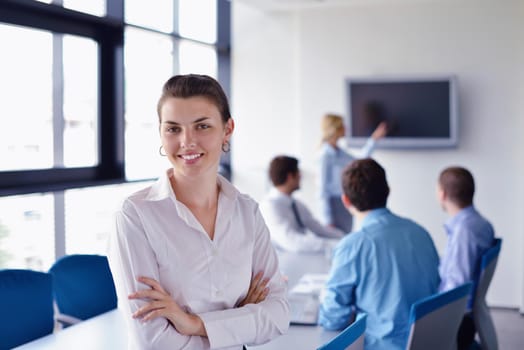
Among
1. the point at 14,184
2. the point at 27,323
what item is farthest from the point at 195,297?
the point at 14,184

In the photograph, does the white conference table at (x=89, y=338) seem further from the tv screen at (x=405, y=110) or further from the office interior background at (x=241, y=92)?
the tv screen at (x=405, y=110)

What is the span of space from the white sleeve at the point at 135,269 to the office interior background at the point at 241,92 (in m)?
2.48

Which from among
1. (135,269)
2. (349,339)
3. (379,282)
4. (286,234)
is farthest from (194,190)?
(286,234)

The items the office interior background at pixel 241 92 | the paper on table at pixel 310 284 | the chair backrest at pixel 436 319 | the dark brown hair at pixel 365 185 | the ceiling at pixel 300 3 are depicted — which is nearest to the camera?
the chair backrest at pixel 436 319

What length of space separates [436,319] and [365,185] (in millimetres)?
770

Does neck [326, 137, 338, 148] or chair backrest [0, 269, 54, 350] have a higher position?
neck [326, 137, 338, 148]

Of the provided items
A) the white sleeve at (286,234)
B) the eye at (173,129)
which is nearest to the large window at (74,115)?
the white sleeve at (286,234)

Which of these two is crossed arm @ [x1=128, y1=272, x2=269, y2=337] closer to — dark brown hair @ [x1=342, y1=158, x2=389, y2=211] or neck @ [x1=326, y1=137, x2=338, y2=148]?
dark brown hair @ [x1=342, y1=158, x2=389, y2=211]

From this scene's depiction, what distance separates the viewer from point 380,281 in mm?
2621

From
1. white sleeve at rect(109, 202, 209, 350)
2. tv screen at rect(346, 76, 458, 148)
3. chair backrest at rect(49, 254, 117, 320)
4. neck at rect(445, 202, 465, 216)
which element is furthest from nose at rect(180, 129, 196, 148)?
tv screen at rect(346, 76, 458, 148)

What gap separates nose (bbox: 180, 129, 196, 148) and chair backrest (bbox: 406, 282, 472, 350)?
0.99 metres

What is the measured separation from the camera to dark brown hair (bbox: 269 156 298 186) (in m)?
4.42

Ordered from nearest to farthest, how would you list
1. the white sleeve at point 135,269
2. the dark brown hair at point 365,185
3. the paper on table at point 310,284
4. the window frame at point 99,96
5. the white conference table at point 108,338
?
the white sleeve at point 135,269, the white conference table at point 108,338, the dark brown hair at point 365,185, the paper on table at point 310,284, the window frame at point 99,96

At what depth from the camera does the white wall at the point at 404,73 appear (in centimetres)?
623
